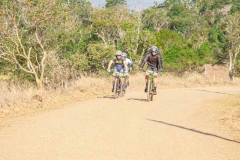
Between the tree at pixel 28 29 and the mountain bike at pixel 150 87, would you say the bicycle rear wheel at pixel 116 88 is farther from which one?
the tree at pixel 28 29

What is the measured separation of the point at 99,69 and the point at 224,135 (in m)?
27.4

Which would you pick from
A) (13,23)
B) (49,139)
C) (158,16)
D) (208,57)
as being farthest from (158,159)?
(158,16)

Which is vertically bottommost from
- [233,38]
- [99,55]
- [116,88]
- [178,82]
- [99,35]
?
[178,82]

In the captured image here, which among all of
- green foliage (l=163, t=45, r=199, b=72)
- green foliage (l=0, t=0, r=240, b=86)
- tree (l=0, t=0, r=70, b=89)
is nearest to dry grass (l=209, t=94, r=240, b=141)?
tree (l=0, t=0, r=70, b=89)

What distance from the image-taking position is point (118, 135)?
755 cm

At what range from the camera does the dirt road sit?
6.27 meters

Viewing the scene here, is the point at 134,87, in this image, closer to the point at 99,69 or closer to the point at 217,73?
the point at 99,69

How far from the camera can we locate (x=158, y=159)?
19.7ft

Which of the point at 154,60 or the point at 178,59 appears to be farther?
the point at 178,59

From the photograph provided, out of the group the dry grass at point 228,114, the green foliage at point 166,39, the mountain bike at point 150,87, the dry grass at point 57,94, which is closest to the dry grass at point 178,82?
Result: the dry grass at point 57,94

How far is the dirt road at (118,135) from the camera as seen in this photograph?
20.6ft

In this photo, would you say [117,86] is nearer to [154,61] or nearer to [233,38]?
[154,61]

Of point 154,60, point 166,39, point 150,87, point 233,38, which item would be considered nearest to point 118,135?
point 150,87

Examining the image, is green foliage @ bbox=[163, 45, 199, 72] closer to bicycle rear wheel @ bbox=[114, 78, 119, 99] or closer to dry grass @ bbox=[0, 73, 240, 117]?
dry grass @ bbox=[0, 73, 240, 117]
